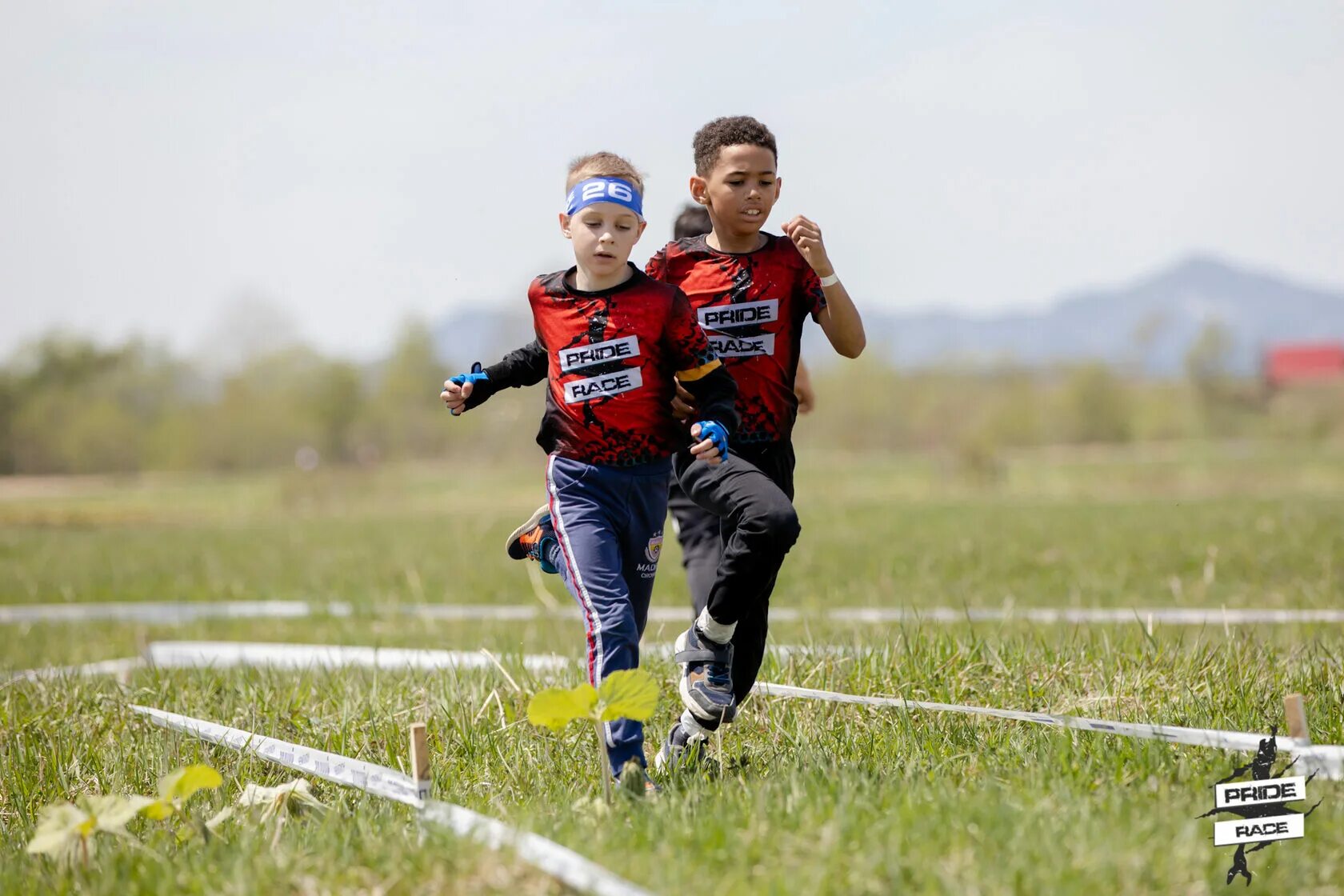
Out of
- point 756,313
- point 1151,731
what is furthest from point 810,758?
point 756,313

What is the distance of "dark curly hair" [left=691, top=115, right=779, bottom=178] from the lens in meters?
4.59

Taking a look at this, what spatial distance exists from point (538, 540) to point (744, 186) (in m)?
1.50

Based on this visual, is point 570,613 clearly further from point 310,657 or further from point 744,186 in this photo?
point 744,186

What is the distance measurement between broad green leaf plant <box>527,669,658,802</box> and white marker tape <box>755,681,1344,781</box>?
1.21 m

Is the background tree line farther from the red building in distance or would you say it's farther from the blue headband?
the blue headband

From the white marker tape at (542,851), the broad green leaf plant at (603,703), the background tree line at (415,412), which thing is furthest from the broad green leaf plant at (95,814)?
the background tree line at (415,412)

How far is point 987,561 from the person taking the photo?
12.1 m

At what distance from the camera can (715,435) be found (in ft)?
13.2

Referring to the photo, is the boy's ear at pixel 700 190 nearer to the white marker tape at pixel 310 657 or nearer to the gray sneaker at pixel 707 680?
the gray sneaker at pixel 707 680

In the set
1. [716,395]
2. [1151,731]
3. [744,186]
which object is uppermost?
[744,186]

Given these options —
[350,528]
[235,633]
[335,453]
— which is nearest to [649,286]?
[235,633]

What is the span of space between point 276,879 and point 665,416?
6.50ft

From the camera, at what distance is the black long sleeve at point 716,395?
4.22 meters

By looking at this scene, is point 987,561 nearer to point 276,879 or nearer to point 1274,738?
point 1274,738
